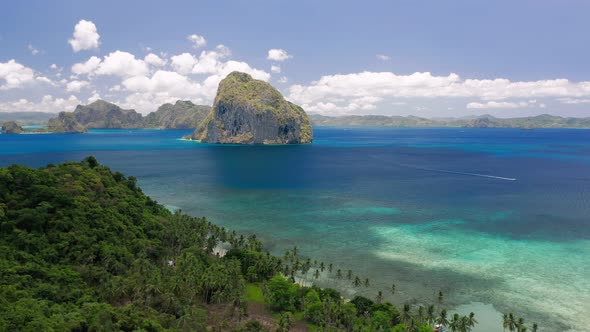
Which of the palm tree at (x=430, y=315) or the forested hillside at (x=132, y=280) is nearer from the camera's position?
the forested hillside at (x=132, y=280)

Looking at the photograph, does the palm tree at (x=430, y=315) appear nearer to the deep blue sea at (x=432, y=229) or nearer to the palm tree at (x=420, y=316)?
the palm tree at (x=420, y=316)

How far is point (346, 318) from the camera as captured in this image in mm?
59812

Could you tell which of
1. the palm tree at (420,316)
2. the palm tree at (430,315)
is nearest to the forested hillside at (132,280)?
the palm tree at (430,315)

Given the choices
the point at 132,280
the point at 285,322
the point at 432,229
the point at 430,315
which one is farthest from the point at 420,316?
the point at 432,229

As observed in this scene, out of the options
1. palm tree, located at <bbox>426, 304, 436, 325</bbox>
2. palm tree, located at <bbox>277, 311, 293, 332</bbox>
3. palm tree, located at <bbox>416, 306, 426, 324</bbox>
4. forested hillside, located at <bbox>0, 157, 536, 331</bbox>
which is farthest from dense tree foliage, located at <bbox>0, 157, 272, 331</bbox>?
palm tree, located at <bbox>426, 304, 436, 325</bbox>

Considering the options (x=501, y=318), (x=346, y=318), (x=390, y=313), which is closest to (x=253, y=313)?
(x=346, y=318)

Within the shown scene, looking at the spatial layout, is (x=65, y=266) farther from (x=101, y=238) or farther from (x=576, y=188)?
(x=576, y=188)

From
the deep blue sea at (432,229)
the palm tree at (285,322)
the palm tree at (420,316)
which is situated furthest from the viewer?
the deep blue sea at (432,229)

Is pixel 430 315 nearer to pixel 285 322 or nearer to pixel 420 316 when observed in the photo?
pixel 420 316

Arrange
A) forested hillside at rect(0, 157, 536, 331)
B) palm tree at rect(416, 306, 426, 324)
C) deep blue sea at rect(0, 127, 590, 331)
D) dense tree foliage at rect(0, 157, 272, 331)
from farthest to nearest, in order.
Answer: deep blue sea at rect(0, 127, 590, 331) → palm tree at rect(416, 306, 426, 324) → forested hillside at rect(0, 157, 536, 331) → dense tree foliage at rect(0, 157, 272, 331)

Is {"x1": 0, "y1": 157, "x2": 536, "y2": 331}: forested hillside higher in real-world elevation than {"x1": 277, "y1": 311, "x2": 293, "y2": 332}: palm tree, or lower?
higher

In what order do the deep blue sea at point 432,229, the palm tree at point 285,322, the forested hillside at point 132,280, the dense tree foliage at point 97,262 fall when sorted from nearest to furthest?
the dense tree foliage at point 97,262 → the forested hillside at point 132,280 → the palm tree at point 285,322 → the deep blue sea at point 432,229

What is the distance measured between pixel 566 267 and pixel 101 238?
106388 mm

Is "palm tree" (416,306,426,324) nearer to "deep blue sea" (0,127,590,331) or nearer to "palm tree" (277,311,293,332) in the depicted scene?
"deep blue sea" (0,127,590,331)
